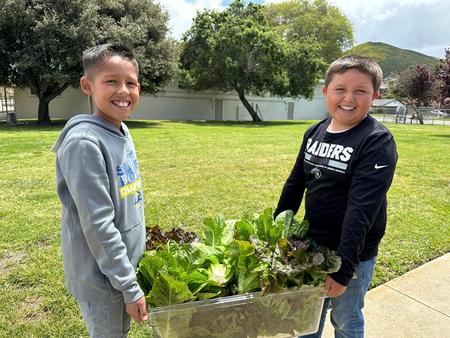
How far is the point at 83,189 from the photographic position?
4.88ft

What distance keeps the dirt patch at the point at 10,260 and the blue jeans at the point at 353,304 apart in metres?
3.17

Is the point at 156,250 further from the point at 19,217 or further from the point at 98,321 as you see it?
the point at 19,217

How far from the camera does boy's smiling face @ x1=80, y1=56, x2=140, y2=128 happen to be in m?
1.68

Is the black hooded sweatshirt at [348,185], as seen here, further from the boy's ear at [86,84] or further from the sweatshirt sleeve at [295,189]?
the boy's ear at [86,84]

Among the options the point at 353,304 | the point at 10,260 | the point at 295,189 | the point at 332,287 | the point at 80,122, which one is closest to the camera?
the point at 80,122

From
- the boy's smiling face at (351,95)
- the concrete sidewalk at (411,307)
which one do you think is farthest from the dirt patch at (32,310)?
the boy's smiling face at (351,95)

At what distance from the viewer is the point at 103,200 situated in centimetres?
153

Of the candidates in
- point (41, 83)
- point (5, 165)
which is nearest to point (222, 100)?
point (41, 83)

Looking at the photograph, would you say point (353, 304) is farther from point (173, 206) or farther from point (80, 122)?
point (173, 206)

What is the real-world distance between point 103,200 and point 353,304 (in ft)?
4.90

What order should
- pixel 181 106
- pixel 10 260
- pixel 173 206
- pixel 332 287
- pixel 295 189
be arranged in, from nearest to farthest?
1. pixel 332 287
2. pixel 295 189
3. pixel 10 260
4. pixel 173 206
5. pixel 181 106

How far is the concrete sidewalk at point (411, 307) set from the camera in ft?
9.00

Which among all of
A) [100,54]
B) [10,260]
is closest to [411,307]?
[100,54]

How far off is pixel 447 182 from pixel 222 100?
99.9 ft
